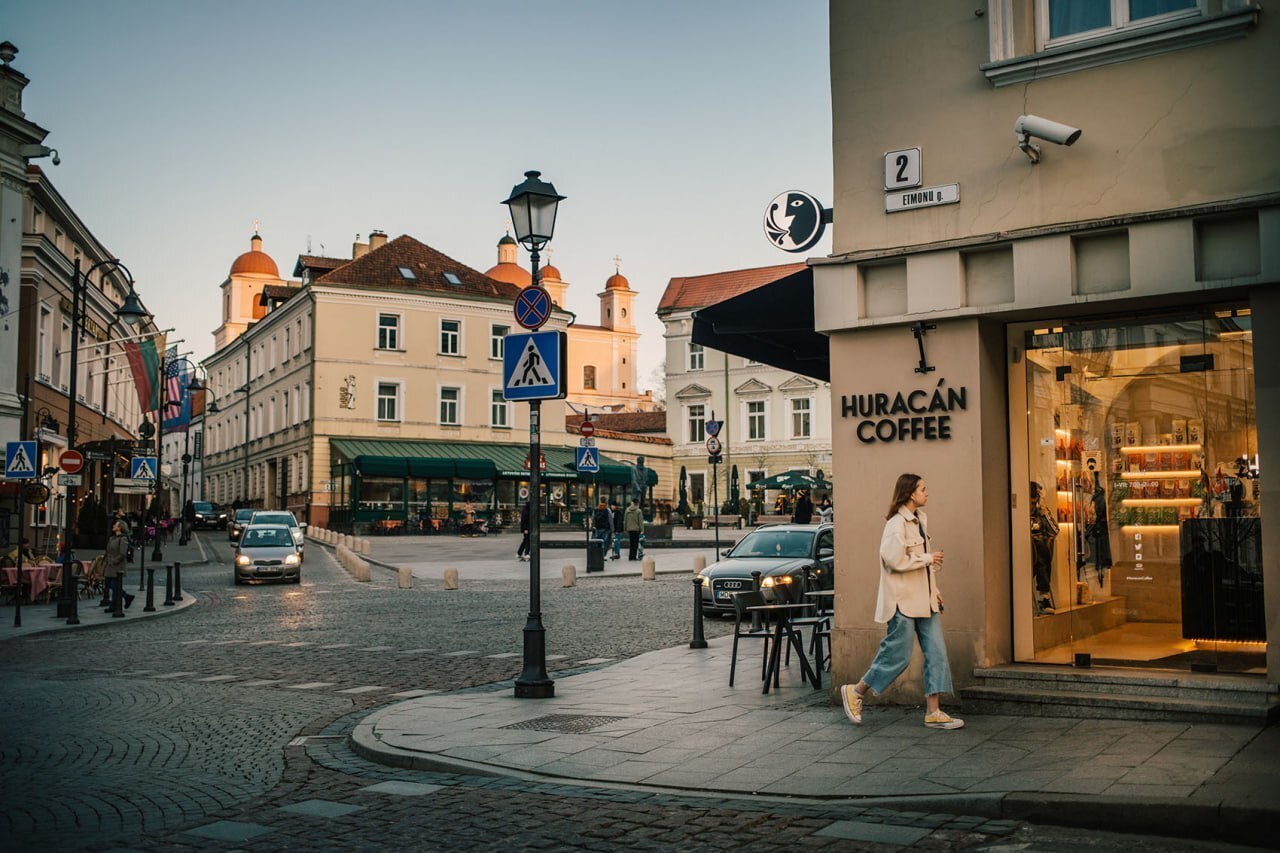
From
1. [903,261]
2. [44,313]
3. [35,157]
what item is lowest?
[903,261]

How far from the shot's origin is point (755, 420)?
75.0m

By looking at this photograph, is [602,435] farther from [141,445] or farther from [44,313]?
[44,313]

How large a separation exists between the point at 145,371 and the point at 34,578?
52.8 ft

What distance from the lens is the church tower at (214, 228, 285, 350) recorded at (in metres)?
97.8

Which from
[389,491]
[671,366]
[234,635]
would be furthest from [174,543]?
[234,635]

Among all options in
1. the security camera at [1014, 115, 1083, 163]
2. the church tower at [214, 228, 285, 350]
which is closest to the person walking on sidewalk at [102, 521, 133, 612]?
the security camera at [1014, 115, 1083, 163]

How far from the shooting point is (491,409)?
65.8 metres

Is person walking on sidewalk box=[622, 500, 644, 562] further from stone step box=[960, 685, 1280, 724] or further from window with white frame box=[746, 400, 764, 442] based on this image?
window with white frame box=[746, 400, 764, 442]

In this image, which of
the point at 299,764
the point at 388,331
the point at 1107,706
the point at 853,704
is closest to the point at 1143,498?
the point at 1107,706

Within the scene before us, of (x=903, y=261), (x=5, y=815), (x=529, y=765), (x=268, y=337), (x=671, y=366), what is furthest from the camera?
(x=671, y=366)

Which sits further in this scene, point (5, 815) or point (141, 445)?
point (141, 445)

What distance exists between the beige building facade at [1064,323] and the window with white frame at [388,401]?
177 feet

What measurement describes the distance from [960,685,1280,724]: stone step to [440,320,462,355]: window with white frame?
5706 cm

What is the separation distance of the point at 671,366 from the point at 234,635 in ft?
200
